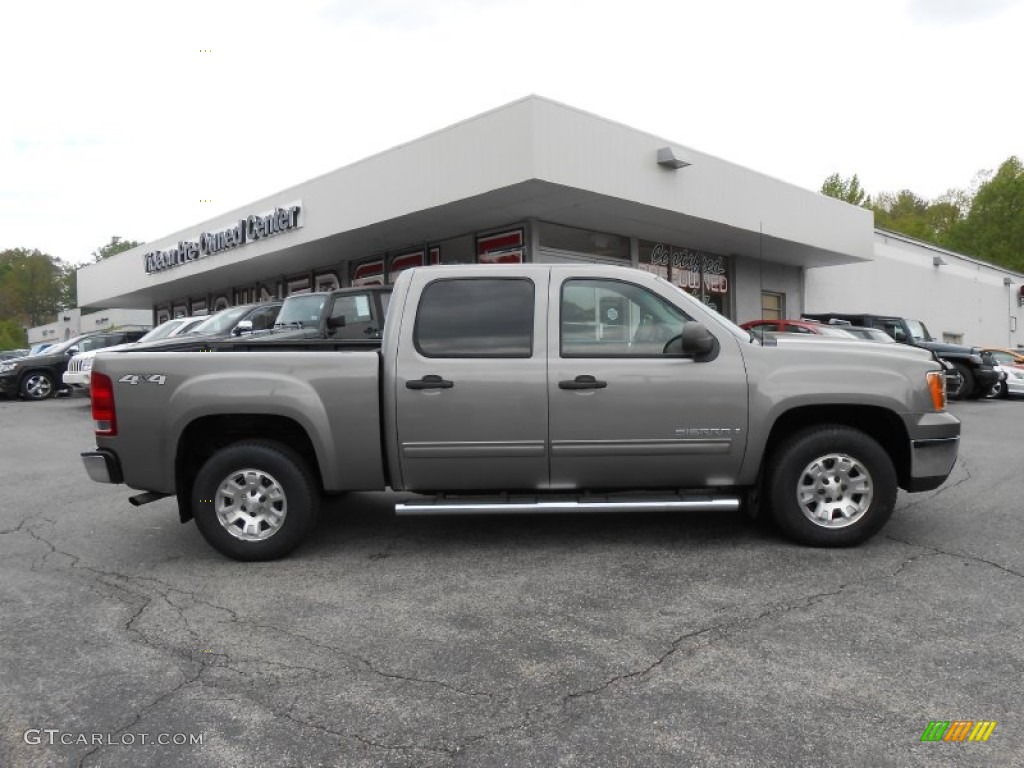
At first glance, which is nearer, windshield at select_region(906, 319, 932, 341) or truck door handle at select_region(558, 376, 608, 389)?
truck door handle at select_region(558, 376, 608, 389)

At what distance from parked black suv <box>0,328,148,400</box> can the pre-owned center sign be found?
3.76m

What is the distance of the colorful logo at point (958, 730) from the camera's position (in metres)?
2.63

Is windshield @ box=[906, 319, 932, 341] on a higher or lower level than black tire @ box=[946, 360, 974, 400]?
higher

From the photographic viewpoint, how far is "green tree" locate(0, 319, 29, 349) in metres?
91.8

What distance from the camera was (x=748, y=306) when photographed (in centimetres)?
2272

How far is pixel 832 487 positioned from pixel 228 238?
20256mm

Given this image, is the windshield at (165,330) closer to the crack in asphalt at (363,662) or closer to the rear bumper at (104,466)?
the rear bumper at (104,466)

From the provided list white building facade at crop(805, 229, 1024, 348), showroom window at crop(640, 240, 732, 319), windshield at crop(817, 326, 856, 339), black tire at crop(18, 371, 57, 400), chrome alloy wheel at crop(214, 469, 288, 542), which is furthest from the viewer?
white building facade at crop(805, 229, 1024, 348)

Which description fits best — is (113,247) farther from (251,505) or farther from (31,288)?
(251,505)

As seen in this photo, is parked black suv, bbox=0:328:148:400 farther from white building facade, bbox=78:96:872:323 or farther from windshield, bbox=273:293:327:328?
windshield, bbox=273:293:327:328

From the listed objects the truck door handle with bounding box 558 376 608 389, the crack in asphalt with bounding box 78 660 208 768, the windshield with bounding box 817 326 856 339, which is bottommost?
the crack in asphalt with bounding box 78 660 208 768

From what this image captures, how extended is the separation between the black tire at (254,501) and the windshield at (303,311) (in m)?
5.51

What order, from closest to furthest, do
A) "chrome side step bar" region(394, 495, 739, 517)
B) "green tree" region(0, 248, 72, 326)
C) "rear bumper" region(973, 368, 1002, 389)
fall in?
"chrome side step bar" region(394, 495, 739, 517)
"rear bumper" region(973, 368, 1002, 389)
"green tree" region(0, 248, 72, 326)

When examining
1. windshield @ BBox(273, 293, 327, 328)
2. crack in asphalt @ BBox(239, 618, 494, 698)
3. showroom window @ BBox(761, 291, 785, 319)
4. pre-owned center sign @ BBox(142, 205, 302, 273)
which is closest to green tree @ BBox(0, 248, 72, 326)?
pre-owned center sign @ BBox(142, 205, 302, 273)
